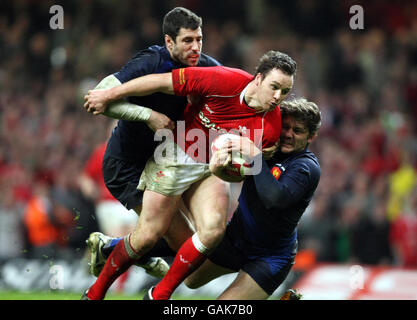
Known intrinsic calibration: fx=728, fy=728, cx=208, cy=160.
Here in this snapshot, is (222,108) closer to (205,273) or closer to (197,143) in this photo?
(197,143)

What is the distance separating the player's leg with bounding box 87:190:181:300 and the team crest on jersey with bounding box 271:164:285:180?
0.70 meters

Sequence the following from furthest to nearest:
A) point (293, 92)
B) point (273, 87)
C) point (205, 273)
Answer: point (293, 92)
point (205, 273)
point (273, 87)

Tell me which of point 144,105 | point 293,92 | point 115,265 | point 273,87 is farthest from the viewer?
point 293,92

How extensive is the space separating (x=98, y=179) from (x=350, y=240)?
11.1 ft

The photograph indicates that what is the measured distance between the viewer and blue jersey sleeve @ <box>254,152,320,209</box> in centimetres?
467

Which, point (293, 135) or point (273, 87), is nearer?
point (273, 87)

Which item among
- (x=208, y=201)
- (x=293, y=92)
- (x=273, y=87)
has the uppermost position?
(x=293, y=92)

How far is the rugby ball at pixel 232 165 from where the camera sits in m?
4.65

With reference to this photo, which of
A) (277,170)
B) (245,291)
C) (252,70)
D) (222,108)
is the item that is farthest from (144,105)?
(252,70)

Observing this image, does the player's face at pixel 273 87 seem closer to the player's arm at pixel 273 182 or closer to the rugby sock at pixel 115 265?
the player's arm at pixel 273 182

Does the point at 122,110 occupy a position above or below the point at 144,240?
above

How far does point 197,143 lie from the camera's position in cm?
504

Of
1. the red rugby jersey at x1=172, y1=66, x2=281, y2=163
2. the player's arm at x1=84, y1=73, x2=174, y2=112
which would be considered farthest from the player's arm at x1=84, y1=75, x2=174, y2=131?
the red rugby jersey at x1=172, y1=66, x2=281, y2=163

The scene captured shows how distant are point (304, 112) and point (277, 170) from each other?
0.43m
